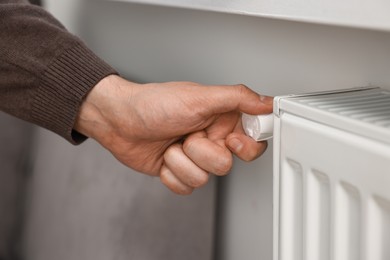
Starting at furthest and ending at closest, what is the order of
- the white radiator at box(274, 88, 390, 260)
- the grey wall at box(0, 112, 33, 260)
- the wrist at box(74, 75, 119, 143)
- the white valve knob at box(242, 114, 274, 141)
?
the grey wall at box(0, 112, 33, 260)
the wrist at box(74, 75, 119, 143)
the white valve knob at box(242, 114, 274, 141)
the white radiator at box(274, 88, 390, 260)

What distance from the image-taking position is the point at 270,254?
707 mm

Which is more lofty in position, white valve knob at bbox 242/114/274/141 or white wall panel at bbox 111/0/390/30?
white wall panel at bbox 111/0/390/30

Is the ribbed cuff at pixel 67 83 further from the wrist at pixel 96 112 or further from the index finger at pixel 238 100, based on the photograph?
the index finger at pixel 238 100

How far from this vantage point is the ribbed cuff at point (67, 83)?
0.64 m

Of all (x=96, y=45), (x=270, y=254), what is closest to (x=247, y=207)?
(x=270, y=254)

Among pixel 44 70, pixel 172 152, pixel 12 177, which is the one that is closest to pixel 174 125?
pixel 172 152

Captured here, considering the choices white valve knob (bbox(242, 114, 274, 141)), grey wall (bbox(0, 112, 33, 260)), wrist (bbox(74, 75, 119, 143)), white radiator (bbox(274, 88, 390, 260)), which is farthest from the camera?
grey wall (bbox(0, 112, 33, 260))

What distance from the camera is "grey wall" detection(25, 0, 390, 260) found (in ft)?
1.97

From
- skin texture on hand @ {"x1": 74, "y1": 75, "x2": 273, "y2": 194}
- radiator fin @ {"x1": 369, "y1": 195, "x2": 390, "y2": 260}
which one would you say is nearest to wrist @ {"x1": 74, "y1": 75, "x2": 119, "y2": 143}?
skin texture on hand @ {"x1": 74, "y1": 75, "x2": 273, "y2": 194}

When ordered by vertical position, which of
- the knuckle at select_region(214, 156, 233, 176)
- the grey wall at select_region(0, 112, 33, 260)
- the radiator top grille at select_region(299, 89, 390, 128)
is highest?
the radiator top grille at select_region(299, 89, 390, 128)

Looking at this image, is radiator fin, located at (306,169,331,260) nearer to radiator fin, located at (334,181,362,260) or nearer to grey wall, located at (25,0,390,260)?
radiator fin, located at (334,181,362,260)

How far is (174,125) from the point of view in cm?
60

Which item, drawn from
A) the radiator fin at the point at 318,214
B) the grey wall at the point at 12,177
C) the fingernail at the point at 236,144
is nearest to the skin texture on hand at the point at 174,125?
the fingernail at the point at 236,144

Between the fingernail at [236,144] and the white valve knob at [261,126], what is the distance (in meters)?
0.02
